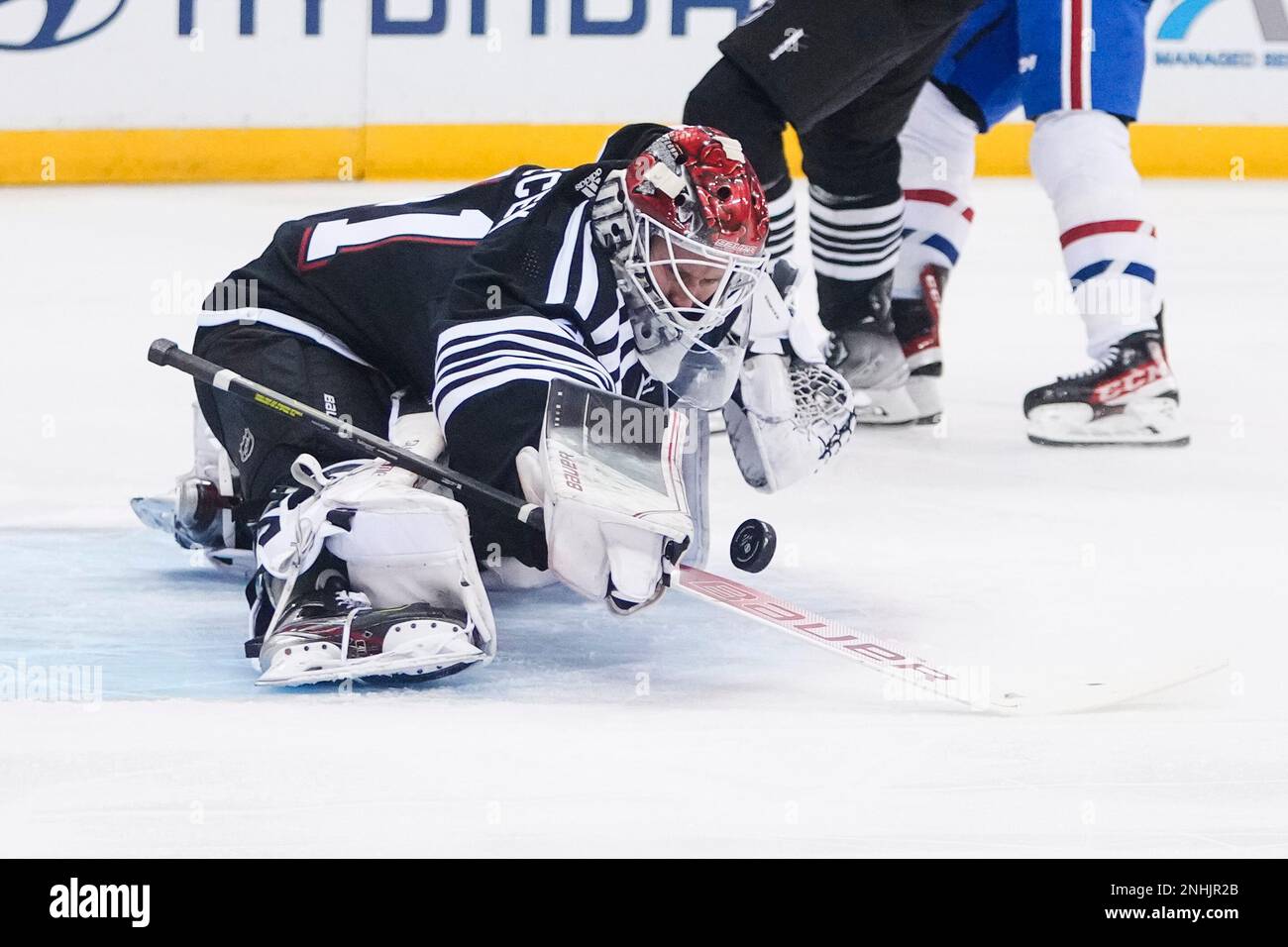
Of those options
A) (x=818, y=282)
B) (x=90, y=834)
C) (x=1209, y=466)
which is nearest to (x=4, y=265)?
(x=818, y=282)

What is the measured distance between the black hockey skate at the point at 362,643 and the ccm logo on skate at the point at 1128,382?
197cm

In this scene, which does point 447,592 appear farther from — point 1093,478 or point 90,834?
point 1093,478

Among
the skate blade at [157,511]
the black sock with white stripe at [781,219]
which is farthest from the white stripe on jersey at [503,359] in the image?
the black sock with white stripe at [781,219]

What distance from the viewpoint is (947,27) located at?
3.70 metres

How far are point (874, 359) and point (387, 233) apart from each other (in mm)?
1595

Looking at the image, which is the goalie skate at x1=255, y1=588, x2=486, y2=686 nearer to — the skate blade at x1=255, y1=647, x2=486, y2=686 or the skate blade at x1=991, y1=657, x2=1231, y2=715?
the skate blade at x1=255, y1=647, x2=486, y2=686

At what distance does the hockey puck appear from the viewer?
255 centimetres

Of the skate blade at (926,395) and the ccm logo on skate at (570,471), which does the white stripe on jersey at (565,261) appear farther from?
the skate blade at (926,395)

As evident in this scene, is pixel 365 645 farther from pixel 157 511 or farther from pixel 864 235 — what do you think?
pixel 864 235

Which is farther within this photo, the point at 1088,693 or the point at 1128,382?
the point at 1128,382

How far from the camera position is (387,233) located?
2.76 m

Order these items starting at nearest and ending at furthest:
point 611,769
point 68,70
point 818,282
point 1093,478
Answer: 1. point 611,769
2. point 1093,478
3. point 818,282
4. point 68,70

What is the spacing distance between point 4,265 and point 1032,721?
13.4 ft

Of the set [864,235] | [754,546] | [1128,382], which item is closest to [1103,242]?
[1128,382]
